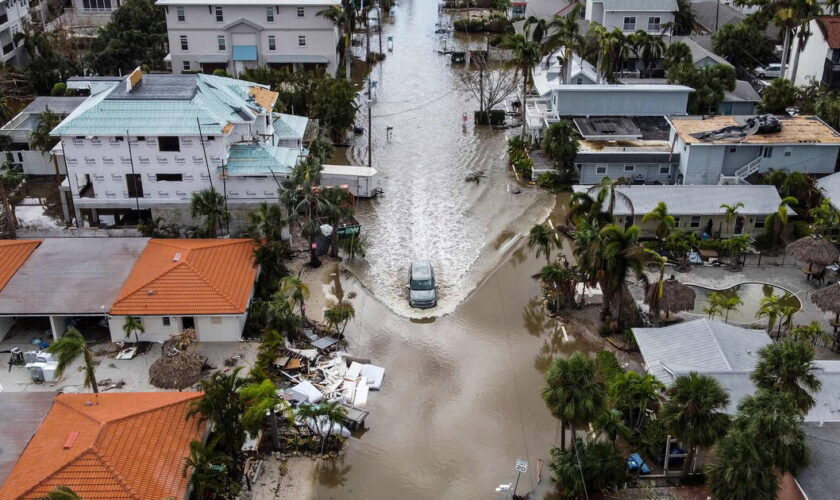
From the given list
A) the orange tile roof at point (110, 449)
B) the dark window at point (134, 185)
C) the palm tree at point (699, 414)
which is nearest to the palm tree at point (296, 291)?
the orange tile roof at point (110, 449)

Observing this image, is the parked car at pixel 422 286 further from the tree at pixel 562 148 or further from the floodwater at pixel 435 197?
the tree at pixel 562 148

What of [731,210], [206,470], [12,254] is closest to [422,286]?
[206,470]

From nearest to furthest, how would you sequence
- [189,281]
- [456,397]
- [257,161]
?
1. [456,397]
2. [189,281]
3. [257,161]

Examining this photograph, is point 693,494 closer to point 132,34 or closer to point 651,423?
point 651,423

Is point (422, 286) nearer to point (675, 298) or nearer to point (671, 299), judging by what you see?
point (671, 299)

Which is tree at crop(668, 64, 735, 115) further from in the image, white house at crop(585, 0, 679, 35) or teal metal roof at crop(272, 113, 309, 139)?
teal metal roof at crop(272, 113, 309, 139)

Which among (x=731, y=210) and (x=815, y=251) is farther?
(x=731, y=210)
